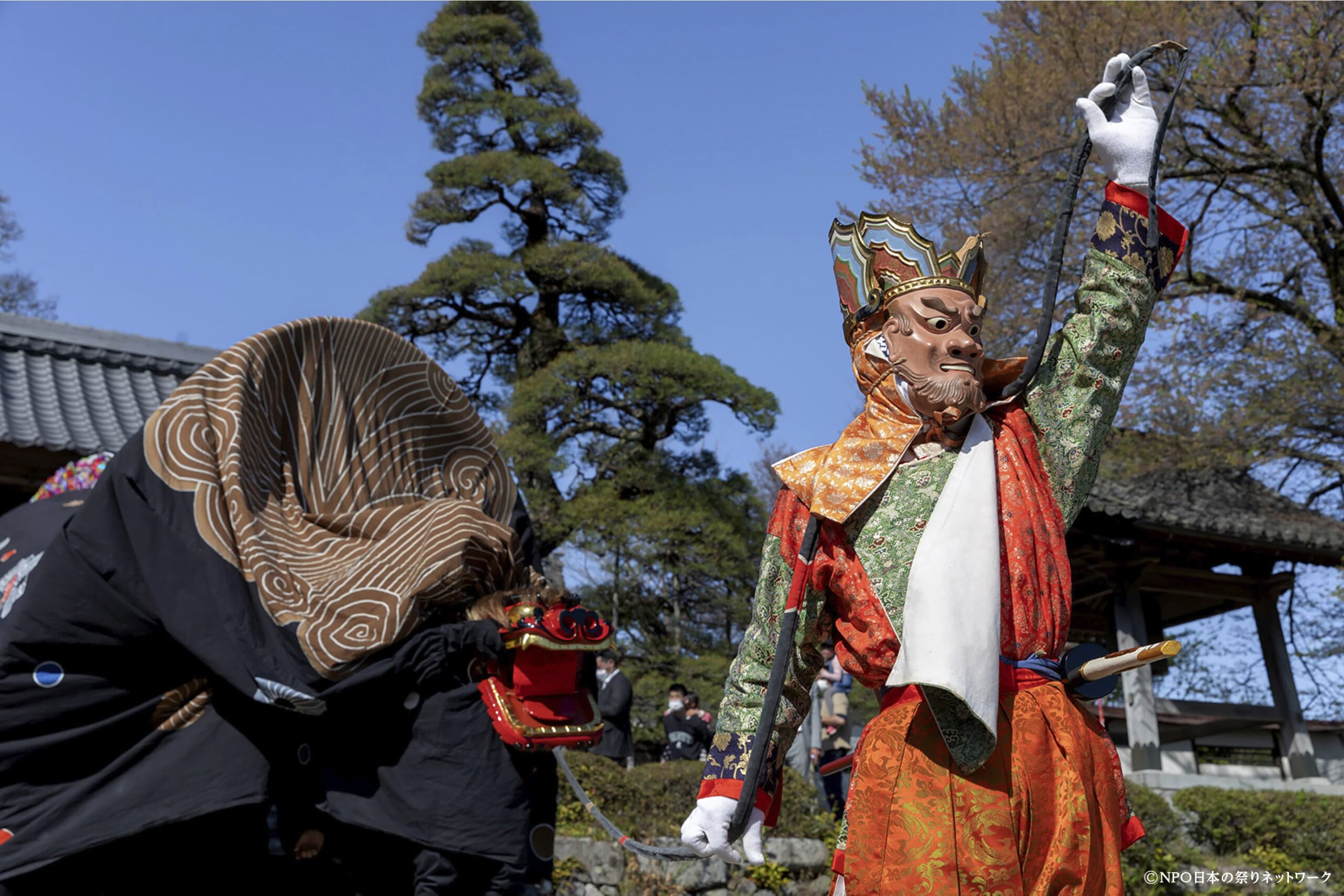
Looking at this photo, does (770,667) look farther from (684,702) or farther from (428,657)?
(684,702)

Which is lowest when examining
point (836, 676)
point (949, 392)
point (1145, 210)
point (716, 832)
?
point (716, 832)

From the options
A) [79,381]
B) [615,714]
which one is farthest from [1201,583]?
[79,381]

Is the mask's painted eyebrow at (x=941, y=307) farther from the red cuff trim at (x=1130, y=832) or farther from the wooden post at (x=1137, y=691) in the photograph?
the wooden post at (x=1137, y=691)

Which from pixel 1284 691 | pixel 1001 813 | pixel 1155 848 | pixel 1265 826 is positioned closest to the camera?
pixel 1001 813

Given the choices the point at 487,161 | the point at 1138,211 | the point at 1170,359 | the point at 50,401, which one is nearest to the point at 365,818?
the point at 1138,211

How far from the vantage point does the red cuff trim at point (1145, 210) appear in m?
2.53

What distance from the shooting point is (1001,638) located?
2238mm

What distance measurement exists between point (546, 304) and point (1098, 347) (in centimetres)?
1343

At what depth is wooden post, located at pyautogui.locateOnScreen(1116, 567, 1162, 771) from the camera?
1113 centimetres

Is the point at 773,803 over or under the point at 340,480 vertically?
under

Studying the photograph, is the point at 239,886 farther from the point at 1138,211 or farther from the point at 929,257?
the point at 1138,211

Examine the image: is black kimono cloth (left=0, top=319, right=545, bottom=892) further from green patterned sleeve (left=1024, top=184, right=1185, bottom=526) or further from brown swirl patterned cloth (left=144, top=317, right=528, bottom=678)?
green patterned sleeve (left=1024, top=184, right=1185, bottom=526)

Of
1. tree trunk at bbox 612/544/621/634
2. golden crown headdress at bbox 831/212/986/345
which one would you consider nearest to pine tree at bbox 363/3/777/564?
tree trunk at bbox 612/544/621/634

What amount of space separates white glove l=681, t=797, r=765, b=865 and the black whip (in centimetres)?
105
